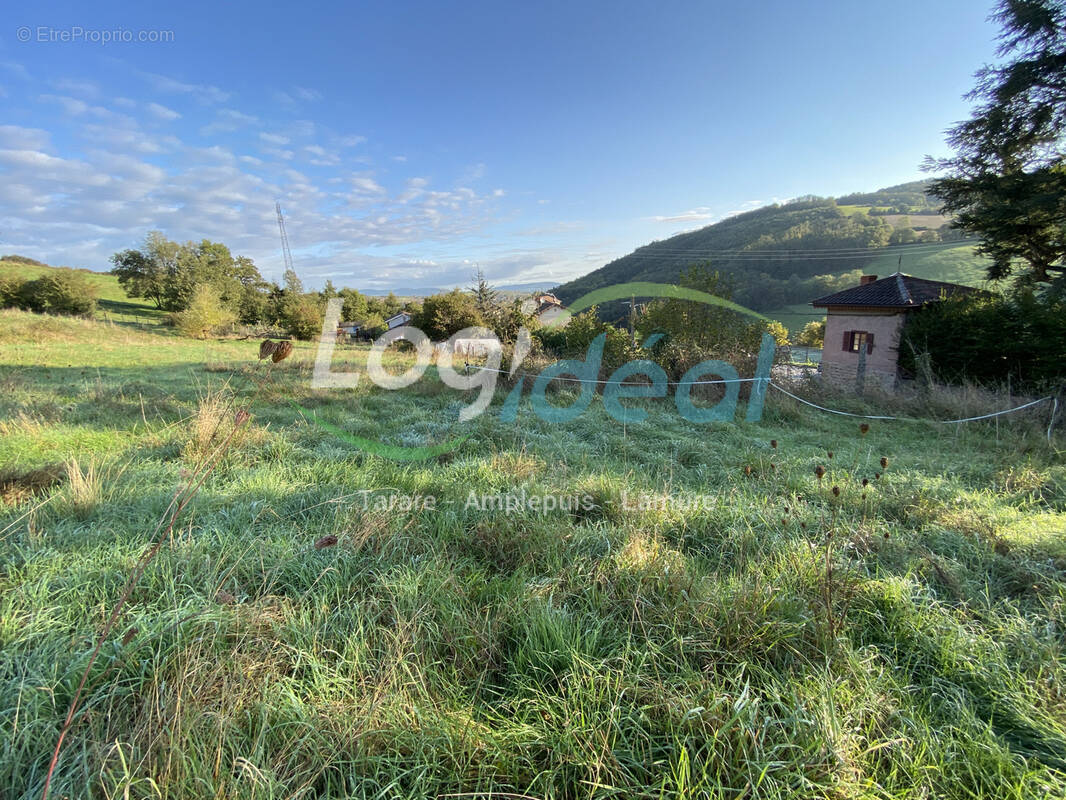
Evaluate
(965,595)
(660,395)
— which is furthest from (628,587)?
(660,395)

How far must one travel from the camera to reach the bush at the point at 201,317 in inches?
957

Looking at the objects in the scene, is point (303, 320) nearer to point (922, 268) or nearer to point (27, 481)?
point (27, 481)

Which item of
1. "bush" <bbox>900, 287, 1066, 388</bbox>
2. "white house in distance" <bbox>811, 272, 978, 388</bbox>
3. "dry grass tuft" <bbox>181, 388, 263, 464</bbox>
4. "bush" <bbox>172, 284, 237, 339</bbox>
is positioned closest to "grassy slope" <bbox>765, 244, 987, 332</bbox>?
"white house in distance" <bbox>811, 272, 978, 388</bbox>

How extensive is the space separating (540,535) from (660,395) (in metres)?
6.09

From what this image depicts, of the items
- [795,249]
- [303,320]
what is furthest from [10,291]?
[795,249]

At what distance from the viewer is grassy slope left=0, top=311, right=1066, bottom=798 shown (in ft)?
3.60

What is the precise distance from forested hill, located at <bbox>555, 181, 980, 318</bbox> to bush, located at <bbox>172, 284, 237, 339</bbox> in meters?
25.9

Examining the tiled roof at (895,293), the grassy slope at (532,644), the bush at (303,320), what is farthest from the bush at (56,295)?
the tiled roof at (895,293)

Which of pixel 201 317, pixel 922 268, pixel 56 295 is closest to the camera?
pixel 201 317

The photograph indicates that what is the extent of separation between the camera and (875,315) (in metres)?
16.7

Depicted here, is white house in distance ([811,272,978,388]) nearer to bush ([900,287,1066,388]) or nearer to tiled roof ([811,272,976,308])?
tiled roof ([811,272,976,308])

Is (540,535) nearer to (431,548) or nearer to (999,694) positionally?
(431,548)

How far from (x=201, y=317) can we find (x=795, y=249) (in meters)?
57.6

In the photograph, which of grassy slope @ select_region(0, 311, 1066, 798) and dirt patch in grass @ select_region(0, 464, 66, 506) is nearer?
grassy slope @ select_region(0, 311, 1066, 798)
